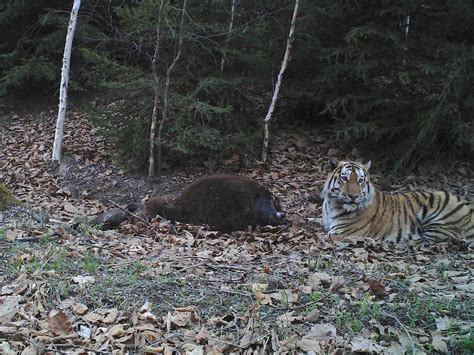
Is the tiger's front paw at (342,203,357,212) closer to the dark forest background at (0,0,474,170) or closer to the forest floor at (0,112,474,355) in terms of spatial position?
the forest floor at (0,112,474,355)

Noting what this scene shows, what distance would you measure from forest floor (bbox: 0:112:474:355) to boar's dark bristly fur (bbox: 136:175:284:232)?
28 centimetres

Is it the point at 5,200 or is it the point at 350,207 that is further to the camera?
the point at 5,200

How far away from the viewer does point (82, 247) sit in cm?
579

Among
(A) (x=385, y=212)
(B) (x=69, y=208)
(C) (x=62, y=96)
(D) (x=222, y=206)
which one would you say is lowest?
(B) (x=69, y=208)

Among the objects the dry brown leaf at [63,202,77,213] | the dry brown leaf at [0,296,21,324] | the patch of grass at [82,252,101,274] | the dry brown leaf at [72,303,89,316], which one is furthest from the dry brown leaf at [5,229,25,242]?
the dry brown leaf at [63,202,77,213]

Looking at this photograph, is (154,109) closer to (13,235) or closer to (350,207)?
(350,207)

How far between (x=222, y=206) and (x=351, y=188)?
6.55ft

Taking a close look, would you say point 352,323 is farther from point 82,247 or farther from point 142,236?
point 142,236

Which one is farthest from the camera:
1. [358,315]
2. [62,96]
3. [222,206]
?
[62,96]

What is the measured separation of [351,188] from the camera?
24.4ft

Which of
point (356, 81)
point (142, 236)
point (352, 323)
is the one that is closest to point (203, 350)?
point (352, 323)

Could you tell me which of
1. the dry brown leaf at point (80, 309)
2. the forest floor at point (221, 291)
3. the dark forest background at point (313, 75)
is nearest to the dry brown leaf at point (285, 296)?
the forest floor at point (221, 291)

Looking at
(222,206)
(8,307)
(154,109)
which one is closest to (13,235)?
(8,307)

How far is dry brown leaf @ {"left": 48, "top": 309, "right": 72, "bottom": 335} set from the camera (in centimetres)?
381
